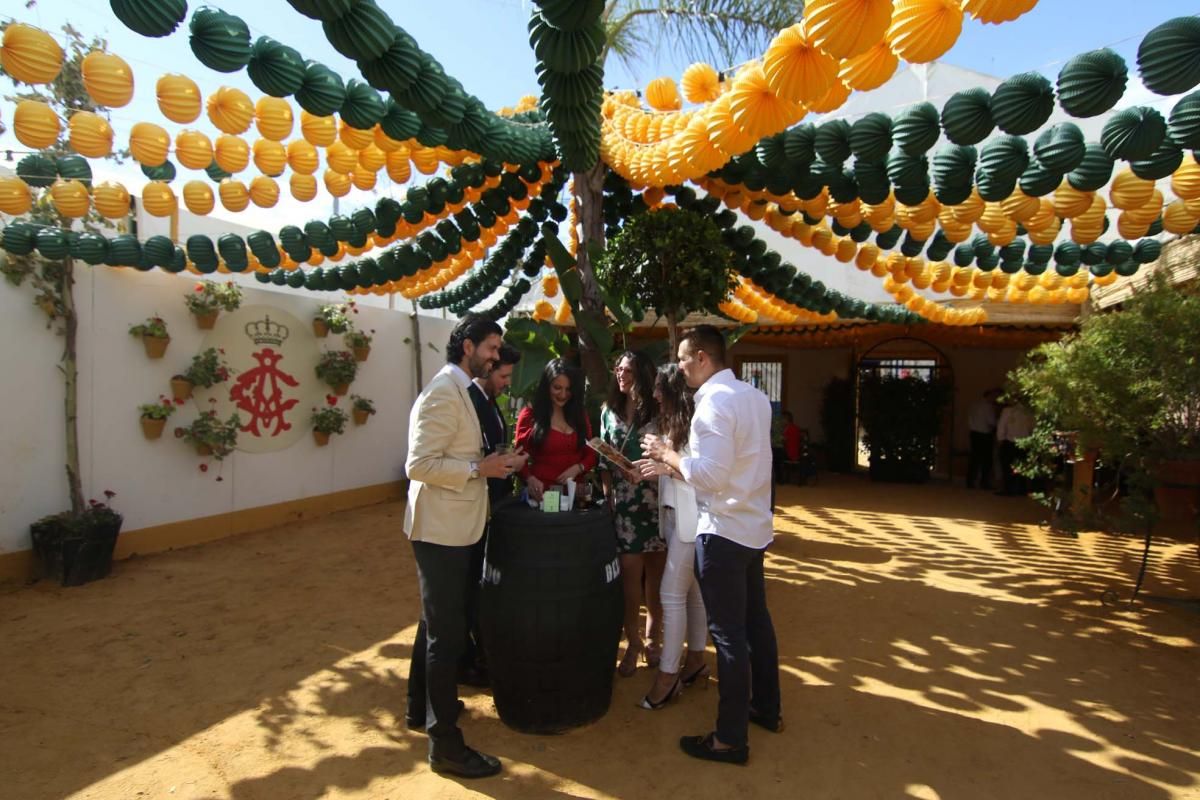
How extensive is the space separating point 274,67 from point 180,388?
12.0 feet

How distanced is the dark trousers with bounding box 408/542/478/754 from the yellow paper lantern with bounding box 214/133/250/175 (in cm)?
346

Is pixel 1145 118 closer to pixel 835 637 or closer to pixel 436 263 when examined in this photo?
pixel 835 637

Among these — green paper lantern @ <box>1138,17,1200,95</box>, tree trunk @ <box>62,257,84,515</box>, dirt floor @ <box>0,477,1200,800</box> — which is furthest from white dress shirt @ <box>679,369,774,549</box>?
tree trunk @ <box>62,257,84,515</box>

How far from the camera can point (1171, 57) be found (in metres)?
2.35

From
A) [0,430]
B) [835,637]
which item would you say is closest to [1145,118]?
[835,637]

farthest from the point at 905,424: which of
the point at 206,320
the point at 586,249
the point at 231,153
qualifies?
the point at 231,153

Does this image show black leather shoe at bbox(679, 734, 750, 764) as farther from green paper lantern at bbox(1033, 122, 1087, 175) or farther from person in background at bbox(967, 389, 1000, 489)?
person in background at bbox(967, 389, 1000, 489)

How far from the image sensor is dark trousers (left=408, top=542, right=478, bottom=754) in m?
2.48

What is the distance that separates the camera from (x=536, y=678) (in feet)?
8.82

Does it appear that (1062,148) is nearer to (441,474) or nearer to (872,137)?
(872,137)

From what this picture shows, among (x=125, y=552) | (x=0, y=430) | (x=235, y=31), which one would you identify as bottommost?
(x=125, y=552)

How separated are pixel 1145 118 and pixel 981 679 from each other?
8.32 feet

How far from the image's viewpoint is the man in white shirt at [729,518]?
2.46 meters

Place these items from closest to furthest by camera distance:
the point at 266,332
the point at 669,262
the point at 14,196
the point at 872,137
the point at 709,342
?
the point at 709,342 → the point at 872,137 → the point at 669,262 → the point at 14,196 → the point at 266,332
